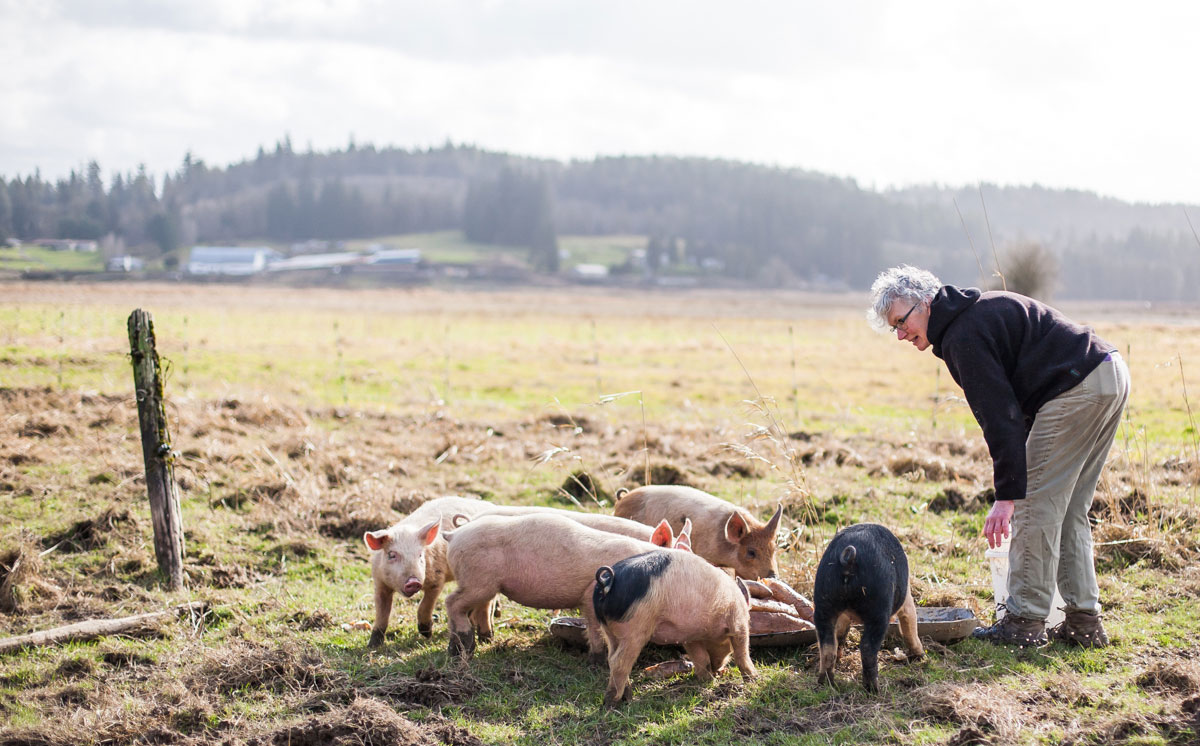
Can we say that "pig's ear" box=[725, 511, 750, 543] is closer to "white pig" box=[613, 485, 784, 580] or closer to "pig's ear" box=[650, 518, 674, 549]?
"white pig" box=[613, 485, 784, 580]

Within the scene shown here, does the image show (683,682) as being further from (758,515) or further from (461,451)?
(461,451)

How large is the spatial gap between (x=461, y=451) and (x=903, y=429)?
7.87m

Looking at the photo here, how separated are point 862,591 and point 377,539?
3576 mm

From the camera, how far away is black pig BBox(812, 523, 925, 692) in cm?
539

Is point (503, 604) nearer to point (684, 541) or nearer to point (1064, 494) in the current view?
point (684, 541)

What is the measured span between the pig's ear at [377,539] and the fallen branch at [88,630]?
191 centimetres

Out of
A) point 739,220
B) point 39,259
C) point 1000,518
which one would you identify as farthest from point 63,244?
point 739,220

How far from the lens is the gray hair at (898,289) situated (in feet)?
19.6

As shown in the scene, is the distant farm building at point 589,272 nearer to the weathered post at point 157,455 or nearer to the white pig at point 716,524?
the weathered post at point 157,455

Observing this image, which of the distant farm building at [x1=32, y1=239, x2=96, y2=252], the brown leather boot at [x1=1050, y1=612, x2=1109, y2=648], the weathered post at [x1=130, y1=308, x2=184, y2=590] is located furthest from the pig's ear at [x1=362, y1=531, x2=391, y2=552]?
the distant farm building at [x1=32, y1=239, x2=96, y2=252]

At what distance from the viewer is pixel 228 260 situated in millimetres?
110188

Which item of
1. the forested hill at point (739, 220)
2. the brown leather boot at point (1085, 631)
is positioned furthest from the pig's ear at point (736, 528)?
the forested hill at point (739, 220)

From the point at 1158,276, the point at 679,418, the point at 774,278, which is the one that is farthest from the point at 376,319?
the point at 1158,276

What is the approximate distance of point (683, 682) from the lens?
595cm
